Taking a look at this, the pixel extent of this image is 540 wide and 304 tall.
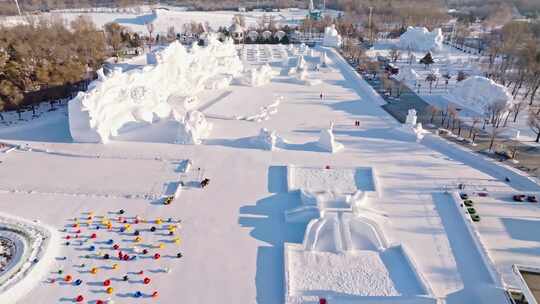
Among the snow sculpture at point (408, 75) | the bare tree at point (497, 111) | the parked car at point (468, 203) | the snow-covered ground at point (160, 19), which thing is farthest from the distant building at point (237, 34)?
the parked car at point (468, 203)

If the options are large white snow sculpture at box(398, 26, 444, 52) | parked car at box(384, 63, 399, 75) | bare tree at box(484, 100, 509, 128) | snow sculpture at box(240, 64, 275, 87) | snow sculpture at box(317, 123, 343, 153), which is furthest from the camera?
large white snow sculpture at box(398, 26, 444, 52)

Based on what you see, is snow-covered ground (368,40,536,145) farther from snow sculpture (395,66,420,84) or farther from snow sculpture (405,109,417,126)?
snow sculpture (405,109,417,126)

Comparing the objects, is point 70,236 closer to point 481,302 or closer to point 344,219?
point 344,219

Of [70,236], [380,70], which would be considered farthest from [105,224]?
[380,70]

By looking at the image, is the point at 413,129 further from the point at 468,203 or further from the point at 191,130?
the point at 191,130

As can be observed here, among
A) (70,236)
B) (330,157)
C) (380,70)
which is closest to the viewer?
(70,236)

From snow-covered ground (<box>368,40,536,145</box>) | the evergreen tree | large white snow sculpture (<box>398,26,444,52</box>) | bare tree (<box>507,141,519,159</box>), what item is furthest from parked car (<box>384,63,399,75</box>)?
bare tree (<box>507,141,519,159</box>)

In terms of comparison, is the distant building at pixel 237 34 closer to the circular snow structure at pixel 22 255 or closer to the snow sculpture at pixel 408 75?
the snow sculpture at pixel 408 75
